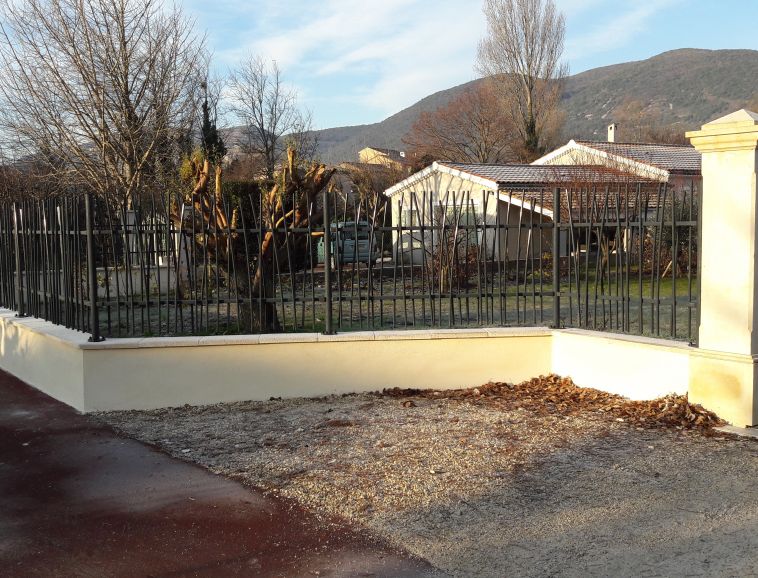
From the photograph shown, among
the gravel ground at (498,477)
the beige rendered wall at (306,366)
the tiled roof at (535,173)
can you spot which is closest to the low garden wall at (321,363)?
the beige rendered wall at (306,366)

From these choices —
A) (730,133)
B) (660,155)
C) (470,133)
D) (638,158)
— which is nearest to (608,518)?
(730,133)

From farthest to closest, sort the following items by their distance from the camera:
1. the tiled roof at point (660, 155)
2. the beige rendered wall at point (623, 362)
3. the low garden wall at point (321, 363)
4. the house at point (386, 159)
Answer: the house at point (386, 159) → the tiled roof at point (660, 155) → the low garden wall at point (321, 363) → the beige rendered wall at point (623, 362)

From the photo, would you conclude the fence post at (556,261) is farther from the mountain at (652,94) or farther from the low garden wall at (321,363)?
the mountain at (652,94)

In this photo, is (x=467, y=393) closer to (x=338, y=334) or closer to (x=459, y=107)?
(x=338, y=334)

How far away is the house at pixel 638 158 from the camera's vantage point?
2581 centimetres

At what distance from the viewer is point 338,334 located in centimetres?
779

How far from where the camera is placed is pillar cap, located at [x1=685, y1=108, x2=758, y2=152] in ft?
19.9

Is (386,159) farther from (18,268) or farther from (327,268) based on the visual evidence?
(327,268)

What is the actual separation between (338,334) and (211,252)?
140 inches

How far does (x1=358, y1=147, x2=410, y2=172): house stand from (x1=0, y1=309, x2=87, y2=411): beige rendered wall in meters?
38.9

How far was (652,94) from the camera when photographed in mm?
123750

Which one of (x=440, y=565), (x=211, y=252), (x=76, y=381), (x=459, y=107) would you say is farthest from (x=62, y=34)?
(x=459, y=107)

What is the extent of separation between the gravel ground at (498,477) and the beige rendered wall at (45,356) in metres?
0.74

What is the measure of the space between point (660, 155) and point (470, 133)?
2519cm
